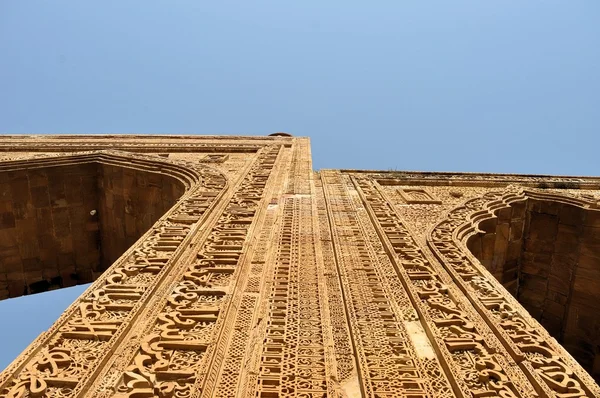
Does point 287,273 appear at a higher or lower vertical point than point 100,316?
higher

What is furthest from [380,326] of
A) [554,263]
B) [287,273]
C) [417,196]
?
[554,263]

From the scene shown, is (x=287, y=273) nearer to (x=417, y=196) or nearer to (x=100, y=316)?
(x=100, y=316)

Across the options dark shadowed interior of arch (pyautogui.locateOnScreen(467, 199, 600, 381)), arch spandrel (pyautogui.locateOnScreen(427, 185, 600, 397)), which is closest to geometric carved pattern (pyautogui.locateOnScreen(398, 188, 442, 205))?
arch spandrel (pyautogui.locateOnScreen(427, 185, 600, 397))

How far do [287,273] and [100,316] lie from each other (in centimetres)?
148

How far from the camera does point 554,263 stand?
6965 mm

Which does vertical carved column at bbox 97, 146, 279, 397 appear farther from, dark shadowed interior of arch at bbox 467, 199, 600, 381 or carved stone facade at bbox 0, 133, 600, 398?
dark shadowed interior of arch at bbox 467, 199, 600, 381

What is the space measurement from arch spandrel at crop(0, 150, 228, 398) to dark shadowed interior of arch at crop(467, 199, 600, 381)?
3.91 meters

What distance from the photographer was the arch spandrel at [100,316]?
2459mm

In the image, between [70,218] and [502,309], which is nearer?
[502,309]

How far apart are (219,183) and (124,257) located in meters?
2.93

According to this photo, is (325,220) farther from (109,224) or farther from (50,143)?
(50,143)

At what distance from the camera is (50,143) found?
30.7 feet

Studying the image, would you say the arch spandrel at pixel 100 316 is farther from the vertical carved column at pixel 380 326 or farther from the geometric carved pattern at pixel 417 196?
the geometric carved pattern at pixel 417 196

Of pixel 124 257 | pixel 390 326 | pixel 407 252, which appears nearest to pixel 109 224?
pixel 124 257
